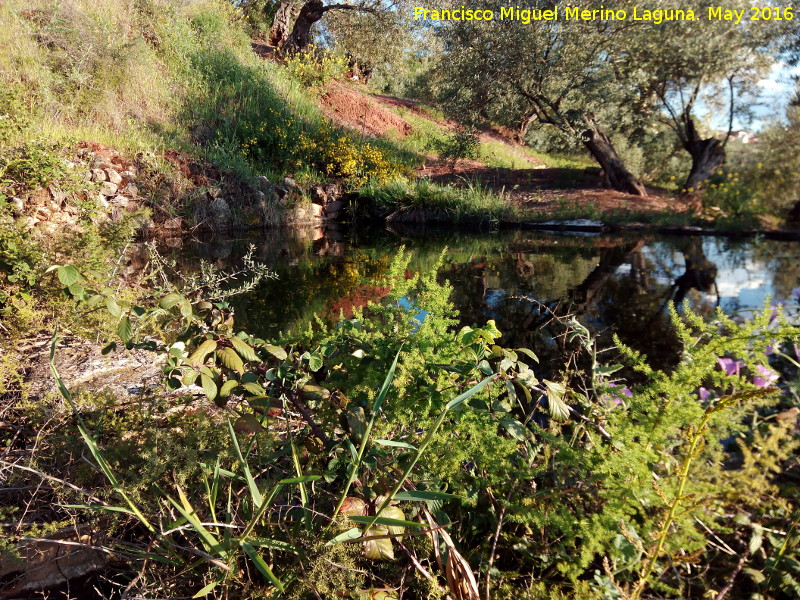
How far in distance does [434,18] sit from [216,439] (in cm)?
1323

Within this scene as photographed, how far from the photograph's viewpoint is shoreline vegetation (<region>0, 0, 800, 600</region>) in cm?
108

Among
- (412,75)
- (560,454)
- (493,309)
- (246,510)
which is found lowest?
(493,309)

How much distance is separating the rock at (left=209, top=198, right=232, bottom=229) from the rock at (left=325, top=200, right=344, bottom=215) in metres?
2.35

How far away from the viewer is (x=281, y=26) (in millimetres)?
17188

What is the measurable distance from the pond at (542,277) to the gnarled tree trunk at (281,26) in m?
11.8

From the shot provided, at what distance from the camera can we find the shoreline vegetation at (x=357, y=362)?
3.53ft

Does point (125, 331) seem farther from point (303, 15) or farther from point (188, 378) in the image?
point (303, 15)

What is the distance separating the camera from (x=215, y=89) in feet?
37.9

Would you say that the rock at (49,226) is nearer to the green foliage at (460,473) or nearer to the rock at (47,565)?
the green foliage at (460,473)

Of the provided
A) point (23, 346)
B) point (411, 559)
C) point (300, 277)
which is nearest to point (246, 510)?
point (411, 559)

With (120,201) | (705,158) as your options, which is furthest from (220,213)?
(705,158)

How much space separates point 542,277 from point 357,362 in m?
4.26

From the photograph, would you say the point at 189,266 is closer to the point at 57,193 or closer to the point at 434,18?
the point at 57,193

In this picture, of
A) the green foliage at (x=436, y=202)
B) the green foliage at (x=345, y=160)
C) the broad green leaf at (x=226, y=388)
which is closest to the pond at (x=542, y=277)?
the green foliage at (x=436, y=202)
